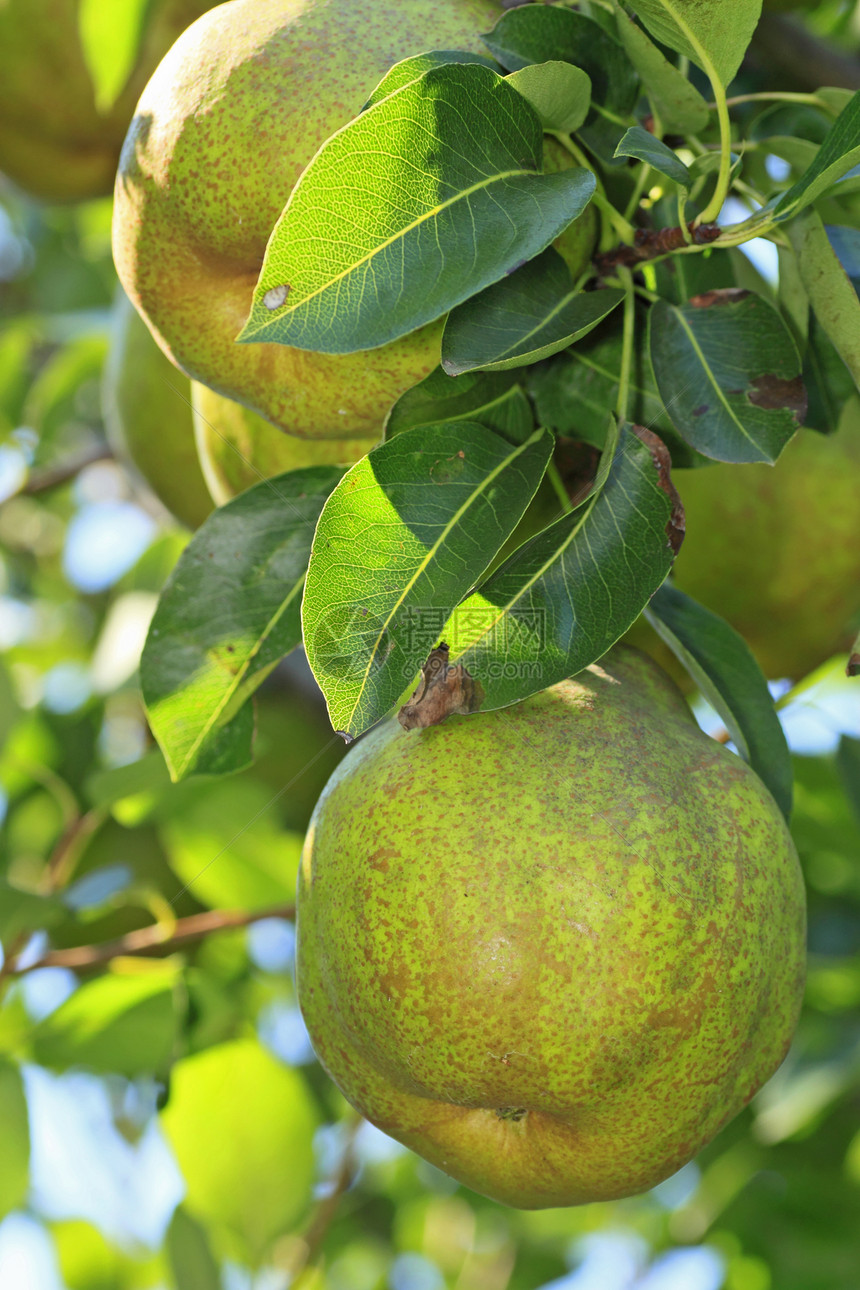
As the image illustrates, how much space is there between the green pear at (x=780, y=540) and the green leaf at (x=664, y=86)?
484mm

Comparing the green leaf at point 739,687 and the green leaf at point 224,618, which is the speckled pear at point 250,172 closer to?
the green leaf at point 224,618

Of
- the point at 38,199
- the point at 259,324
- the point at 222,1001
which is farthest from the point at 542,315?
the point at 38,199

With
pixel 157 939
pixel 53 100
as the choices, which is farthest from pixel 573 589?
pixel 53 100

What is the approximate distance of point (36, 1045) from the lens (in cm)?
170

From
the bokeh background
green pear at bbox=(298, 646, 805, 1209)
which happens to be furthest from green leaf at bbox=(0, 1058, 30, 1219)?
green pear at bbox=(298, 646, 805, 1209)

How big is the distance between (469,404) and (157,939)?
1056 millimetres

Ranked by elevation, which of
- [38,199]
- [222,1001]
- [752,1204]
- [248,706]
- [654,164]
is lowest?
[752,1204]

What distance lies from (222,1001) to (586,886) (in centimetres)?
106

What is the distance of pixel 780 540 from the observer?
1.51 meters

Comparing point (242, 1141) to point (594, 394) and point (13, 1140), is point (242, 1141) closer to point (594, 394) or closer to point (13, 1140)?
point (13, 1140)

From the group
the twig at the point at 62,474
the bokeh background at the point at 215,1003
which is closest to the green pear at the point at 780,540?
the bokeh background at the point at 215,1003

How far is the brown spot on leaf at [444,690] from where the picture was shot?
2.92ft

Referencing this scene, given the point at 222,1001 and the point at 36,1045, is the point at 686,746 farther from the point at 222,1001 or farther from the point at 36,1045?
the point at 36,1045

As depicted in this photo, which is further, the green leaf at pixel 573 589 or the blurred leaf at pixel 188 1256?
the blurred leaf at pixel 188 1256
